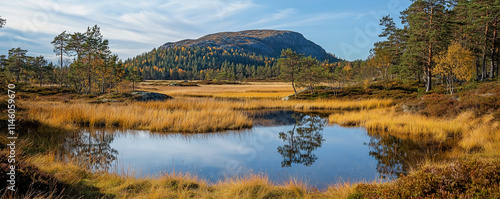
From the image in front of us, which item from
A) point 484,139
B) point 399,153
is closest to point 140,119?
point 399,153

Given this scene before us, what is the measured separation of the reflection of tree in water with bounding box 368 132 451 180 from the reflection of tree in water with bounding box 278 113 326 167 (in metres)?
2.46

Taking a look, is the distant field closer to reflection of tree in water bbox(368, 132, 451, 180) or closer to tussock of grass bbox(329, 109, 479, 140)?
tussock of grass bbox(329, 109, 479, 140)

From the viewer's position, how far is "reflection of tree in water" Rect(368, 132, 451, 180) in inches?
352

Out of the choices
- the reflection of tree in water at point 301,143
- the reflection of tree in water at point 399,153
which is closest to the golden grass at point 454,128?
the reflection of tree in water at point 399,153

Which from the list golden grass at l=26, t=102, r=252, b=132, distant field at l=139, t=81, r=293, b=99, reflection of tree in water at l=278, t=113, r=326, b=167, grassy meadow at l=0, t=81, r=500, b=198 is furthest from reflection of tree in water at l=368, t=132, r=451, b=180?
distant field at l=139, t=81, r=293, b=99

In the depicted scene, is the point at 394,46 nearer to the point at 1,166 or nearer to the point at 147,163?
the point at 147,163

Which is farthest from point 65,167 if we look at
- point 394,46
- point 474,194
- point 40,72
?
point 40,72

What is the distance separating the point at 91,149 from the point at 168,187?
6.15 meters

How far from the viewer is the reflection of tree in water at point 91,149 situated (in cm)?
872

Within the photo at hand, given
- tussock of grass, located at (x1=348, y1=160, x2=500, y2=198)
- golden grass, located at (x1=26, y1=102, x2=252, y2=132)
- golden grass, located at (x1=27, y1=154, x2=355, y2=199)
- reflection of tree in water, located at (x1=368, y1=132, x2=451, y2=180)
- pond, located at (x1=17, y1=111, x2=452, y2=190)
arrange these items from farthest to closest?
golden grass, located at (x1=26, y1=102, x2=252, y2=132) → reflection of tree in water, located at (x1=368, y1=132, x2=451, y2=180) → pond, located at (x1=17, y1=111, x2=452, y2=190) → golden grass, located at (x1=27, y1=154, x2=355, y2=199) → tussock of grass, located at (x1=348, y1=160, x2=500, y2=198)

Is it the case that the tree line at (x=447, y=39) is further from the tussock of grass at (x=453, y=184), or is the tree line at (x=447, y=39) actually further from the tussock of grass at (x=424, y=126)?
the tussock of grass at (x=453, y=184)

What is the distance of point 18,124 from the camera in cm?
1034

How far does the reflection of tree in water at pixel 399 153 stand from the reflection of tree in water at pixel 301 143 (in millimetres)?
2462

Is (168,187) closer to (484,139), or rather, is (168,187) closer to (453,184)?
(453,184)
